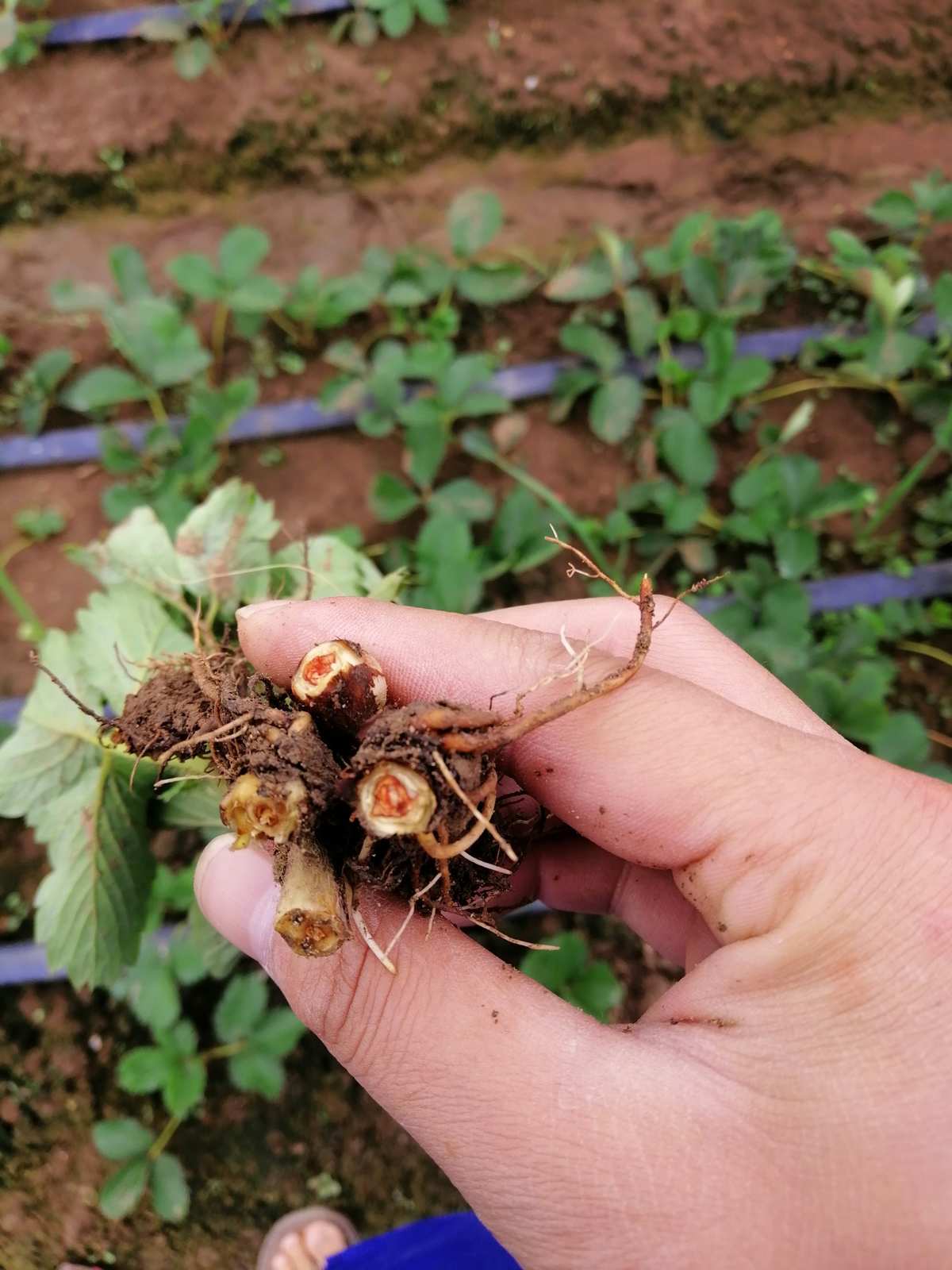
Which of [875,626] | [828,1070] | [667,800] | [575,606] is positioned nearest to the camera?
[828,1070]

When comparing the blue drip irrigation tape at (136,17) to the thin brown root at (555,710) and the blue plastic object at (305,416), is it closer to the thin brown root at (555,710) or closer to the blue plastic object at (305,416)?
the blue plastic object at (305,416)

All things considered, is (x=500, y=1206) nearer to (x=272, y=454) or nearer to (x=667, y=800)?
(x=667, y=800)

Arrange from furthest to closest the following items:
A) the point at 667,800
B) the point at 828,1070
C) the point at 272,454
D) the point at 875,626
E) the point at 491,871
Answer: the point at 272,454 → the point at 875,626 → the point at 491,871 → the point at 667,800 → the point at 828,1070

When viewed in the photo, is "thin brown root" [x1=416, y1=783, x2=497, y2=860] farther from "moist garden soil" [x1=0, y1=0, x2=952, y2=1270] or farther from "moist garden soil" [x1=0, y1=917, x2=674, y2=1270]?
"moist garden soil" [x1=0, y1=0, x2=952, y2=1270]

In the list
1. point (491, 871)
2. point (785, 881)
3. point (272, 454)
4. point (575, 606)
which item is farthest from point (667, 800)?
point (272, 454)

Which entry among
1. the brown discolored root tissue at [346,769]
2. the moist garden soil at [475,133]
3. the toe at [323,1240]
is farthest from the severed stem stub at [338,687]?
the moist garden soil at [475,133]

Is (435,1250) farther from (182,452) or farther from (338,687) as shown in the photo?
(182,452)

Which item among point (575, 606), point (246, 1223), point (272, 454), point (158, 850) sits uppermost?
point (575, 606)
